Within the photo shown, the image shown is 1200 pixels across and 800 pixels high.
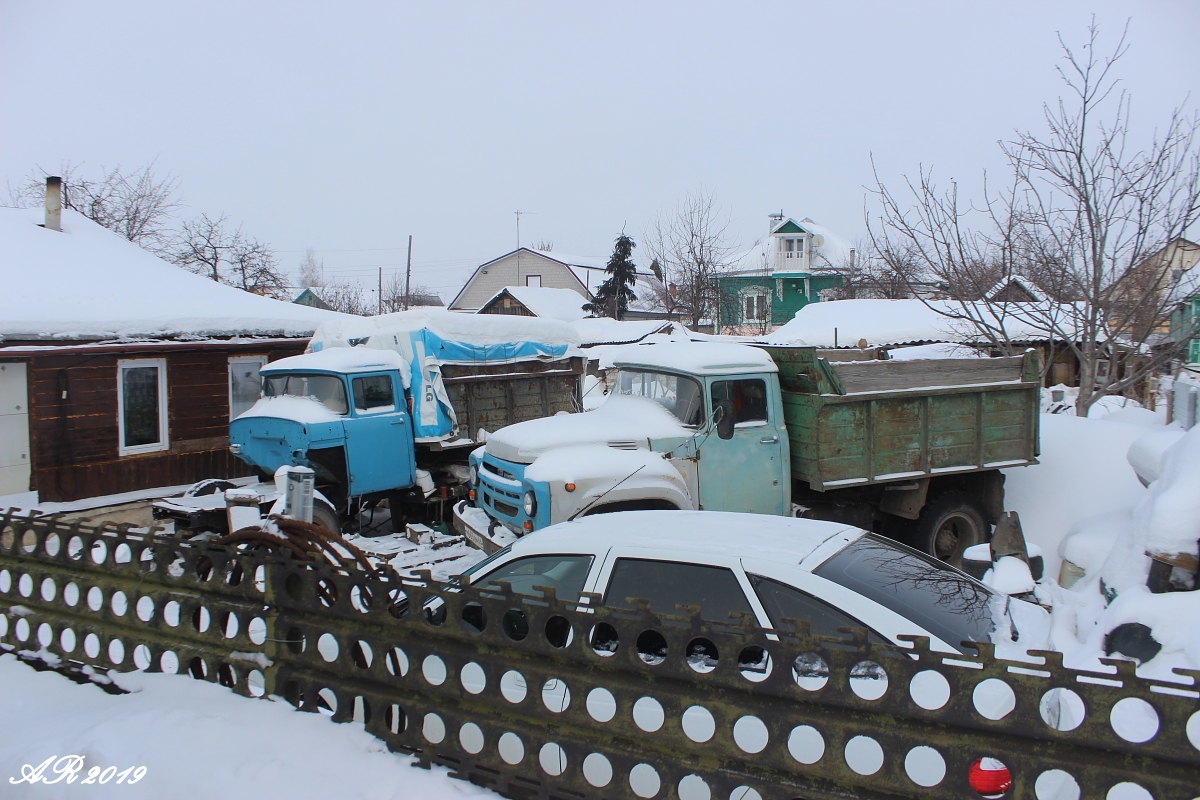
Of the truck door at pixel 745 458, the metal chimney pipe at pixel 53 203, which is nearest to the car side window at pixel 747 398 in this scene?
the truck door at pixel 745 458

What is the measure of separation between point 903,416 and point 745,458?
1.83 m

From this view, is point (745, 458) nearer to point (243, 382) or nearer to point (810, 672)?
point (810, 672)

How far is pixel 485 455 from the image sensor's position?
24.2ft

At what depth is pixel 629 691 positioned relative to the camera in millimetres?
2725

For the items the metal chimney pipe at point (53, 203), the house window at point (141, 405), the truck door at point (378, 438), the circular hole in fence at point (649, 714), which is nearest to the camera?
the circular hole in fence at point (649, 714)

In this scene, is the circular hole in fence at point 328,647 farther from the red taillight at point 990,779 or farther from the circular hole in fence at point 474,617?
the red taillight at point 990,779

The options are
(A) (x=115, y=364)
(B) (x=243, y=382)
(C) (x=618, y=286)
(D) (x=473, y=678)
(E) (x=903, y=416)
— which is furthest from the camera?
(C) (x=618, y=286)

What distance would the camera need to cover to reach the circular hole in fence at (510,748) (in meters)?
2.96

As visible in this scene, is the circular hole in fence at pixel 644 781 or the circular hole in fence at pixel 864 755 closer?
the circular hole in fence at pixel 864 755

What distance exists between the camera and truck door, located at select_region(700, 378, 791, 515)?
7.04 meters

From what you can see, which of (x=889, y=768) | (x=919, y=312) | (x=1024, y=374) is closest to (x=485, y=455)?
(x=889, y=768)

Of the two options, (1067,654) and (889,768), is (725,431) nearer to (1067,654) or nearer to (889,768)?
(1067,654)

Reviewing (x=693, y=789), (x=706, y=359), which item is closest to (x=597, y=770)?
(x=693, y=789)

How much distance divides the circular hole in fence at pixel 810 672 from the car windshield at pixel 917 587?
471 mm
